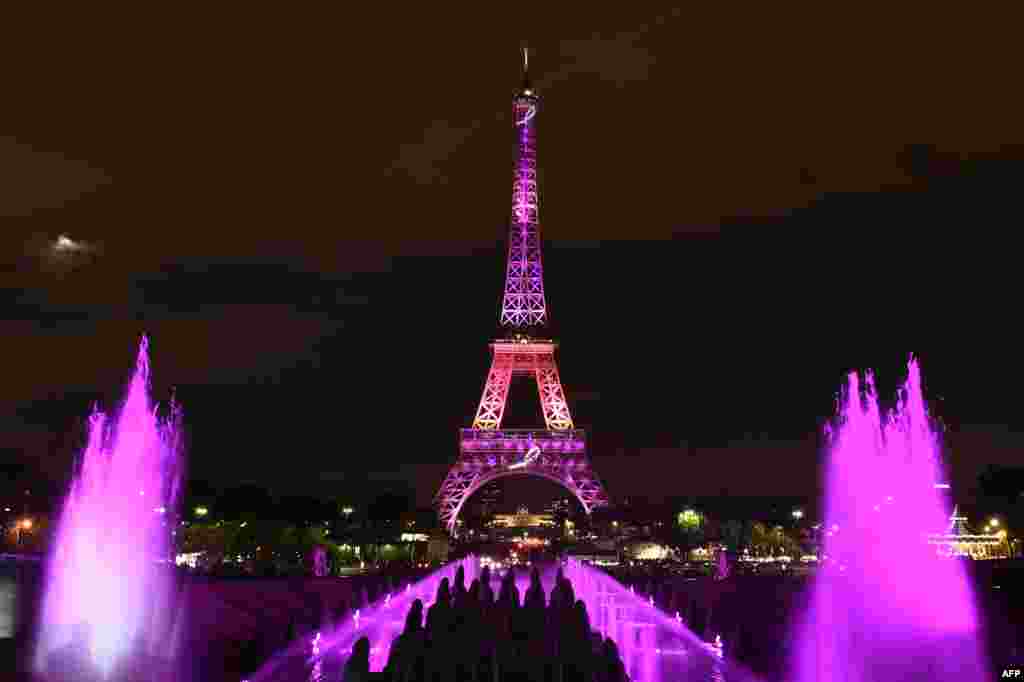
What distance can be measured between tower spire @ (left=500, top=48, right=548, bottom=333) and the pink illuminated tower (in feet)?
0.25

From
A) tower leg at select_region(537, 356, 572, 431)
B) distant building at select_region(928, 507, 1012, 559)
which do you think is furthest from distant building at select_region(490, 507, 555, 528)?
distant building at select_region(928, 507, 1012, 559)

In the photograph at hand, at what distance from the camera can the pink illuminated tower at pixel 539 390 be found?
247 ft

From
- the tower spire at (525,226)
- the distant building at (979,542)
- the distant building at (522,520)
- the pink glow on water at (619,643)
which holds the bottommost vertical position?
the pink glow on water at (619,643)

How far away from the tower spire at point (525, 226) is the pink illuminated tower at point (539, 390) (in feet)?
0.25

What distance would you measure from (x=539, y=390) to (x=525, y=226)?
41.9ft

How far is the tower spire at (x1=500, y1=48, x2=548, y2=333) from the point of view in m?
79.2

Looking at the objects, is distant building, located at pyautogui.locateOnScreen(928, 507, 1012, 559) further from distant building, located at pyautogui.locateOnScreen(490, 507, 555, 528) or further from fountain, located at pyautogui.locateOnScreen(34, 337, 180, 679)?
distant building, located at pyautogui.locateOnScreen(490, 507, 555, 528)

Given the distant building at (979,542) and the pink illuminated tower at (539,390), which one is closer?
the distant building at (979,542)

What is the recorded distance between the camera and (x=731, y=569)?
44281 millimetres

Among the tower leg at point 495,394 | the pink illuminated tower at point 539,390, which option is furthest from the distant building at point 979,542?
the tower leg at point 495,394

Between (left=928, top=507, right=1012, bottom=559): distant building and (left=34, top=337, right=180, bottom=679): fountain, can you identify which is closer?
(left=34, top=337, right=180, bottom=679): fountain

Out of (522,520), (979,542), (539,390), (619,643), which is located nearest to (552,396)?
(539,390)

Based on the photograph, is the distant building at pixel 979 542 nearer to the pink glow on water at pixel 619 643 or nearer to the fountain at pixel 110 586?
the pink glow on water at pixel 619 643

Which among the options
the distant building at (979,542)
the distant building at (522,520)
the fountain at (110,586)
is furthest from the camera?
the distant building at (522,520)
